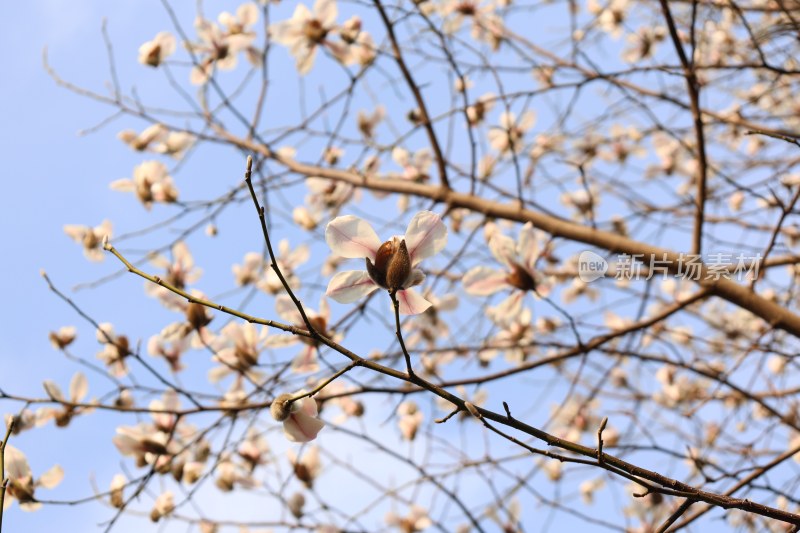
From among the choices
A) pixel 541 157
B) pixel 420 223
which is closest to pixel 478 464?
pixel 541 157

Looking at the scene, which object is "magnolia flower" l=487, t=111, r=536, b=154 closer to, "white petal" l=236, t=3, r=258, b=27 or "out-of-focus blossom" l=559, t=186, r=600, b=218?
"out-of-focus blossom" l=559, t=186, r=600, b=218

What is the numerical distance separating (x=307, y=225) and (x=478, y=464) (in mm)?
956

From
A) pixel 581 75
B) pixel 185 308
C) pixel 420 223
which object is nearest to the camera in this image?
pixel 420 223

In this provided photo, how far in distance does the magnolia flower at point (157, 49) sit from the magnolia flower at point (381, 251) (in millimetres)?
1484

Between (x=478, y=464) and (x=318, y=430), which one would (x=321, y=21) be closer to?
(x=478, y=464)

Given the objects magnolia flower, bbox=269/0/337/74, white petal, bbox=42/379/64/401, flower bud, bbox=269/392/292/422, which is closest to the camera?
flower bud, bbox=269/392/292/422

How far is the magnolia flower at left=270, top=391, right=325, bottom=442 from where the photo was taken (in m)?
0.82

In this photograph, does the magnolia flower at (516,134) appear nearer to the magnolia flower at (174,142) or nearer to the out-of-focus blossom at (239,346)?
the magnolia flower at (174,142)

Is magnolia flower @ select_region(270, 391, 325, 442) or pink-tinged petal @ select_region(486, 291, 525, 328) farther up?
pink-tinged petal @ select_region(486, 291, 525, 328)

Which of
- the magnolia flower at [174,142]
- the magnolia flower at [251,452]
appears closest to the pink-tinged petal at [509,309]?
the magnolia flower at [251,452]

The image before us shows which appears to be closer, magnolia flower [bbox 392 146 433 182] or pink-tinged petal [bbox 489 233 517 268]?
pink-tinged petal [bbox 489 233 517 268]

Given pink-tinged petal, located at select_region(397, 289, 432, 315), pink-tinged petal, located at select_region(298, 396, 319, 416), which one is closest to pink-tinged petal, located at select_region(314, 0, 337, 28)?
pink-tinged petal, located at select_region(397, 289, 432, 315)

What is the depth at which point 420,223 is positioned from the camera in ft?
2.73

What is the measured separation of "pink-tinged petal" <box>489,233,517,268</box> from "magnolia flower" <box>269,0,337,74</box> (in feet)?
3.28
